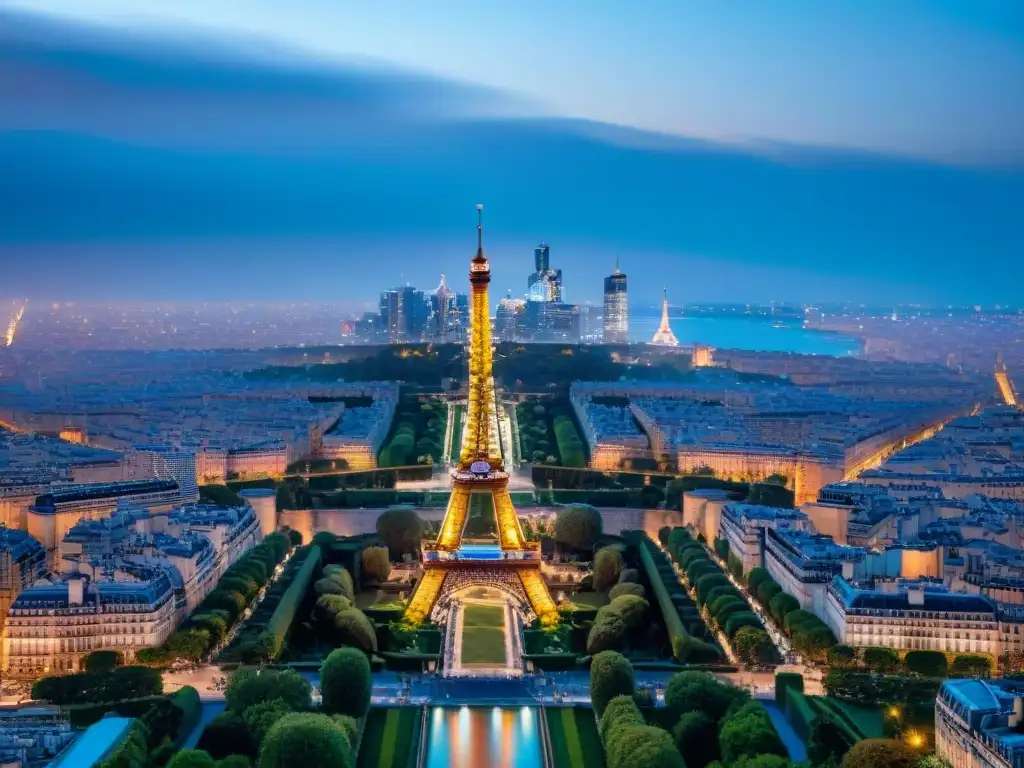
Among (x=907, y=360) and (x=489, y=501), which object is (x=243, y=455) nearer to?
(x=489, y=501)

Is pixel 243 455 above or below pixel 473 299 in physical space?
below

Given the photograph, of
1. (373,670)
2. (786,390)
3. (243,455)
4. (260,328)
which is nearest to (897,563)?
(373,670)

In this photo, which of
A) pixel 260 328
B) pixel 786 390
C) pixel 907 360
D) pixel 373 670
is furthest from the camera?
pixel 260 328

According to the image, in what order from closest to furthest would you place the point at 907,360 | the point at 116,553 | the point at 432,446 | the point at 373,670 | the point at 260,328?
the point at 373,670 < the point at 116,553 < the point at 432,446 < the point at 907,360 < the point at 260,328

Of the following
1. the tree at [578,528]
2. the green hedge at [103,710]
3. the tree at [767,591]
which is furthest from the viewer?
the tree at [578,528]

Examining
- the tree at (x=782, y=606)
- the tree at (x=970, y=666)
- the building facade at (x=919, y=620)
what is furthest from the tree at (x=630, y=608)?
the tree at (x=970, y=666)

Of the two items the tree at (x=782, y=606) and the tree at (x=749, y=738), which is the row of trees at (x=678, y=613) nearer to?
the tree at (x=782, y=606)

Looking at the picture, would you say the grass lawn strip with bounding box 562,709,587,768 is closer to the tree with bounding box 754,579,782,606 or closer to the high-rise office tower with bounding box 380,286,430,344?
the tree with bounding box 754,579,782,606
